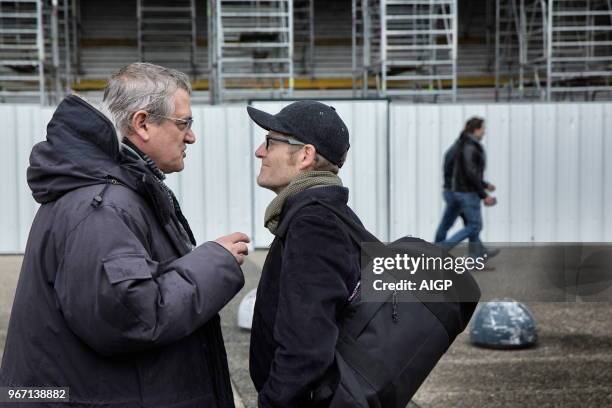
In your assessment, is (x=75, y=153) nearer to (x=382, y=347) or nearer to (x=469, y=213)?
(x=382, y=347)

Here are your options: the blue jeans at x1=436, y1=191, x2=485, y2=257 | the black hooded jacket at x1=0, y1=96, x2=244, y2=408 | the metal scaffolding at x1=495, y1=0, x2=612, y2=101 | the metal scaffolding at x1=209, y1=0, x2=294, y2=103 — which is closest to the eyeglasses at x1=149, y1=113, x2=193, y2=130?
the black hooded jacket at x1=0, y1=96, x2=244, y2=408

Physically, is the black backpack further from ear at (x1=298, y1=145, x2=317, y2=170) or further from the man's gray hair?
the man's gray hair

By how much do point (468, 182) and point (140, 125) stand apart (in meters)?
8.44

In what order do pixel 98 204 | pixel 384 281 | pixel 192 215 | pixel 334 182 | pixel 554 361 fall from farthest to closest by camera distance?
pixel 192 215 → pixel 554 361 → pixel 334 182 → pixel 384 281 → pixel 98 204

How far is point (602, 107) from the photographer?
1245 centimetres

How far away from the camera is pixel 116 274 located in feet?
7.20

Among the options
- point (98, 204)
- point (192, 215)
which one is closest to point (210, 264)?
point (98, 204)

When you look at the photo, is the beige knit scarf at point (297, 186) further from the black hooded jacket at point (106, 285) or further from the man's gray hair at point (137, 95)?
the man's gray hair at point (137, 95)

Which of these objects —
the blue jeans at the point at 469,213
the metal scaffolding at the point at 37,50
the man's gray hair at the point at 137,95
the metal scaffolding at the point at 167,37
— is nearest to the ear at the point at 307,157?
the man's gray hair at the point at 137,95

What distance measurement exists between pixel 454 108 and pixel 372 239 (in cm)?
984

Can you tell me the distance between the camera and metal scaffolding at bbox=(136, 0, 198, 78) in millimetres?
19131

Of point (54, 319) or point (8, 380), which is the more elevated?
point (54, 319)

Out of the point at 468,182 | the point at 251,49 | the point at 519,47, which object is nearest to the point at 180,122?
the point at 468,182

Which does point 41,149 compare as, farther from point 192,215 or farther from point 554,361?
point 192,215
